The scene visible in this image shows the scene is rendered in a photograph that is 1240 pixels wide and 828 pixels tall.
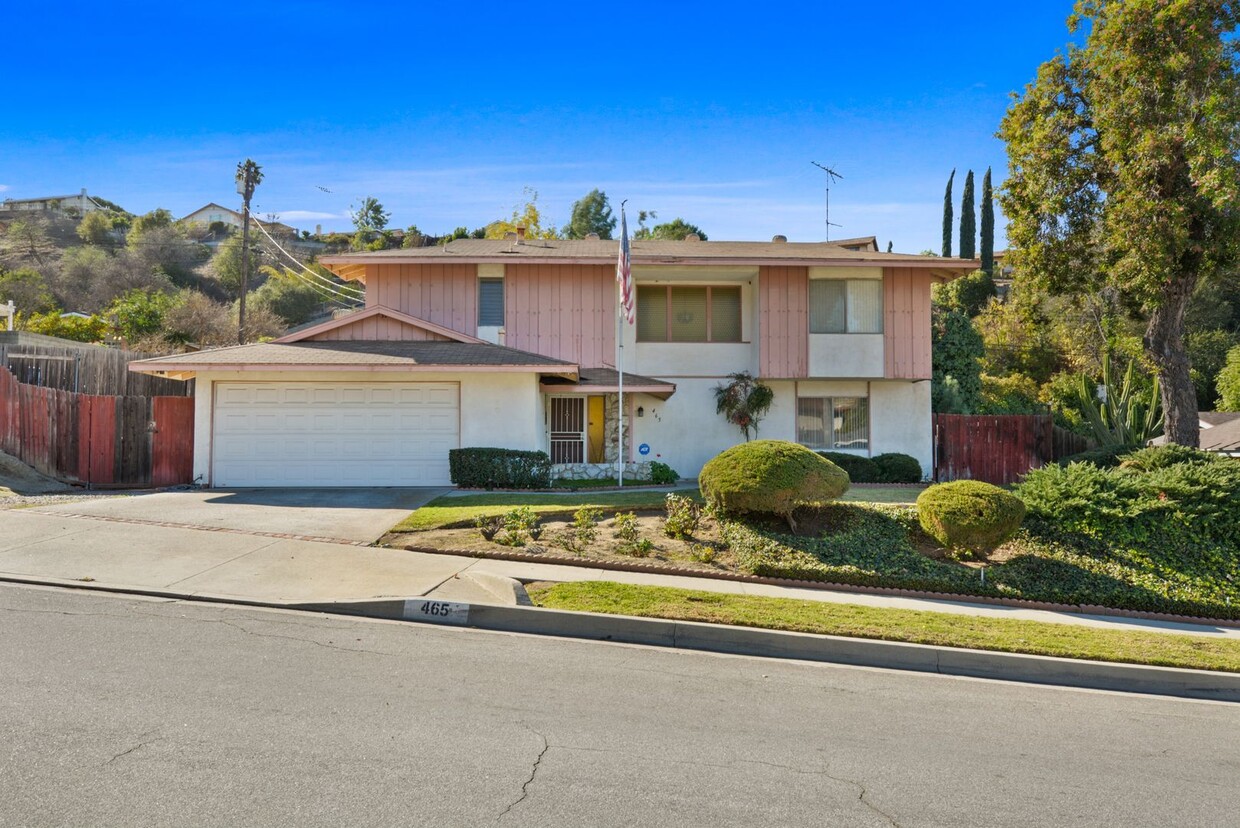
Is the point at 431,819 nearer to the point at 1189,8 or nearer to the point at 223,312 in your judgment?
the point at 1189,8

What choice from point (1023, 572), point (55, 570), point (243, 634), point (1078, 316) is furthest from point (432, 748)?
point (1078, 316)

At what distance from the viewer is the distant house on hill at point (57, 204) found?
89.4 metres

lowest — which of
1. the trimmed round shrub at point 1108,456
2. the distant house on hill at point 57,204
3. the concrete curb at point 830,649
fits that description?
the concrete curb at point 830,649

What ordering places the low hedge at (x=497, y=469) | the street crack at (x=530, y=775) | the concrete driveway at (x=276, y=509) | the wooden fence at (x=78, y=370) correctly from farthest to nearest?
the wooden fence at (x=78, y=370) < the low hedge at (x=497, y=469) < the concrete driveway at (x=276, y=509) < the street crack at (x=530, y=775)

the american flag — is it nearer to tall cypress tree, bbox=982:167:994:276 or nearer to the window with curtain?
the window with curtain

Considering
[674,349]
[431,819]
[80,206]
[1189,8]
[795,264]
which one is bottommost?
[431,819]

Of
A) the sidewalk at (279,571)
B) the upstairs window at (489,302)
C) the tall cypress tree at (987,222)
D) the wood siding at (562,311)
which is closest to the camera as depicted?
the sidewalk at (279,571)

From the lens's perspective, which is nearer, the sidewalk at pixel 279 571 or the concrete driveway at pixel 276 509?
the sidewalk at pixel 279 571

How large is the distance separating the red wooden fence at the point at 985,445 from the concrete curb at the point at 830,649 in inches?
598

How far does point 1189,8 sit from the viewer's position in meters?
13.9

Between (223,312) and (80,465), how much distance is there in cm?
2470

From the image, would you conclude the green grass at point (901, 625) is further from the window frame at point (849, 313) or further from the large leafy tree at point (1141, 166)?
the window frame at point (849, 313)

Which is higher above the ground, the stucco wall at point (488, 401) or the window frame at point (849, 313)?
the window frame at point (849, 313)

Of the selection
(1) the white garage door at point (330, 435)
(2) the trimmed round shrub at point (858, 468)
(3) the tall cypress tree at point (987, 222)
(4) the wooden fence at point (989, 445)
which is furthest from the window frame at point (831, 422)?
(3) the tall cypress tree at point (987, 222)
